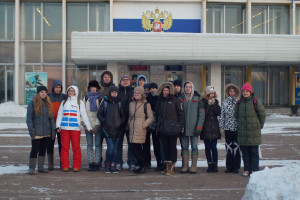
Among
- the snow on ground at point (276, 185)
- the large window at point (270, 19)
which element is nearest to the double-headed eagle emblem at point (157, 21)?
the large window at point (270, 19)

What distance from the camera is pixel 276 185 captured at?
4.14 metres

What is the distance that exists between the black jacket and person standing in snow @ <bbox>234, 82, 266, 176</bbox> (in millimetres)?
440

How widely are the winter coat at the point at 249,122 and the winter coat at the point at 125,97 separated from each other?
89.5 inches

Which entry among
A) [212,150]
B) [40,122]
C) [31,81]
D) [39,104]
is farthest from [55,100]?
[31,81]

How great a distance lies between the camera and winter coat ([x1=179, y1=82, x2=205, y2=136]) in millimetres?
7384

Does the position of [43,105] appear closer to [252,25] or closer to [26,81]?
[26,81]

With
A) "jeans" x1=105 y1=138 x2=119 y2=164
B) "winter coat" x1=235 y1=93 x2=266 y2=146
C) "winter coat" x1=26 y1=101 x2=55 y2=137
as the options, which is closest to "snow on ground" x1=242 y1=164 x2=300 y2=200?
"winter coat" x1=235 y1=93 x2=266 y2=146

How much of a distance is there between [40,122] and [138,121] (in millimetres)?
1952

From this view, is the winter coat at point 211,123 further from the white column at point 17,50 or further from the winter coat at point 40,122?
the white column at point 17,50

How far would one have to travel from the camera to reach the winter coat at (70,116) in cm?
748

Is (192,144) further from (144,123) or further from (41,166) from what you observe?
(41,166)

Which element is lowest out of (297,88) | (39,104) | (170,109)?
(170,109)

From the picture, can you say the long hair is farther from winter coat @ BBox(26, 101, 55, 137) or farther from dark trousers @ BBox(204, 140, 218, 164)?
dark trousers @ BBox(204, 140, 218, 164)

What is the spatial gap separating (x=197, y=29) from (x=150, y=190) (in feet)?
68.9
